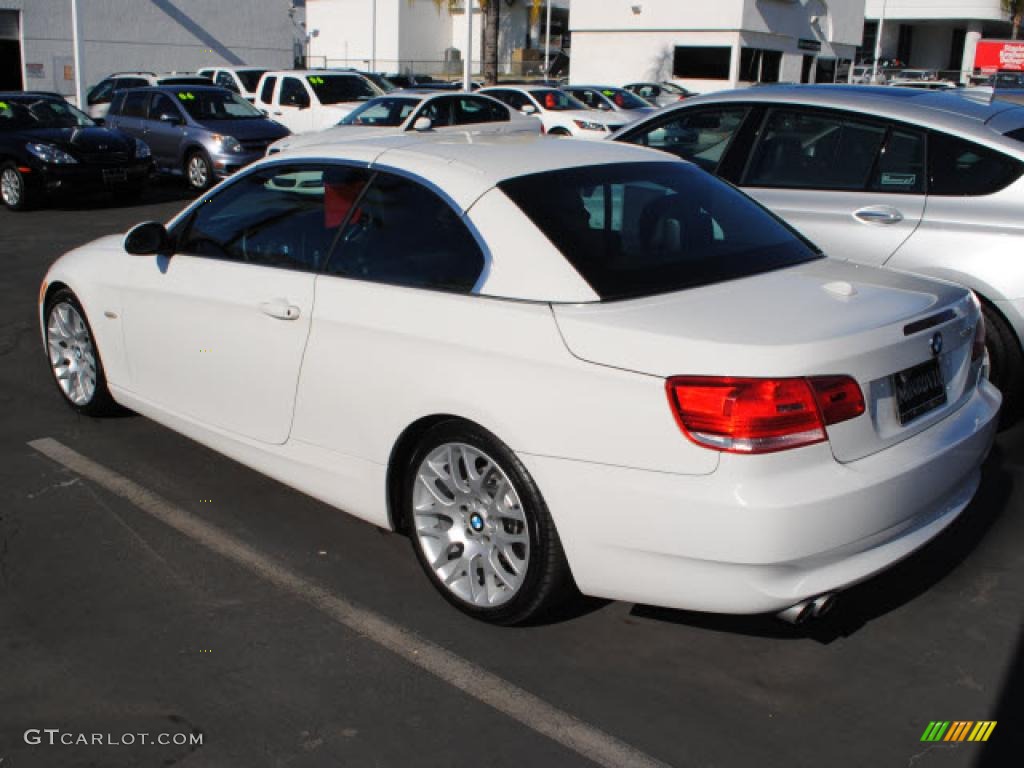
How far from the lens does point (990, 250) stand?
17.5ft

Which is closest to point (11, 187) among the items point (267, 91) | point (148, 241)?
point (267, 91)

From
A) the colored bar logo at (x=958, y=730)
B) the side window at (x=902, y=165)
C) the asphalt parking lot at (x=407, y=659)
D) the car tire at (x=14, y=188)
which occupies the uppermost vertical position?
the side window at (x=902, y=165)

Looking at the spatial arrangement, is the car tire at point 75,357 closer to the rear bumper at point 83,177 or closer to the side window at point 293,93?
the rear bumper at point 83,177

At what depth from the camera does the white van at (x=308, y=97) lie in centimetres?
2005

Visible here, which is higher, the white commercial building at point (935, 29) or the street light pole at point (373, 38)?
the white commercial building at point (935, 29)

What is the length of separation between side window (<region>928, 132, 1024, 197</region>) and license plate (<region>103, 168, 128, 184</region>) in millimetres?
12520

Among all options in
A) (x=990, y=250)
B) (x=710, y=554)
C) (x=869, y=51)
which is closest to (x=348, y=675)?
(x=710, y=554)

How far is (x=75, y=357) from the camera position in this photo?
19.7 feet

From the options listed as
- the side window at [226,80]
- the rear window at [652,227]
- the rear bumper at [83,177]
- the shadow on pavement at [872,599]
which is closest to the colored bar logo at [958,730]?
the shadow on pavement at [872,599]

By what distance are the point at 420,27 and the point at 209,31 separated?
25739 millimetres

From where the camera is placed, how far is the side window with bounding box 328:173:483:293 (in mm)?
3898

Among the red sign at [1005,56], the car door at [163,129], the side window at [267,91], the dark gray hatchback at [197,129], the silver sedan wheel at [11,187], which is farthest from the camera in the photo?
the red sign at [1005,56]

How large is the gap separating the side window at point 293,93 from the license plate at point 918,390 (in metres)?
18.3

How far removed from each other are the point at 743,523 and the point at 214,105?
16.6 meters
